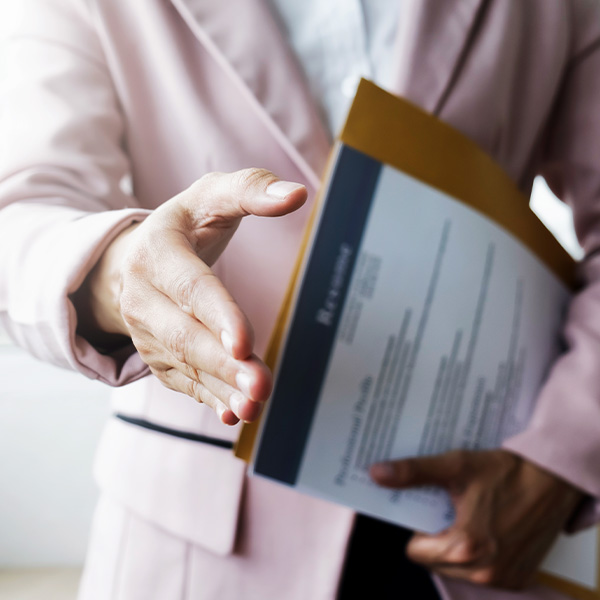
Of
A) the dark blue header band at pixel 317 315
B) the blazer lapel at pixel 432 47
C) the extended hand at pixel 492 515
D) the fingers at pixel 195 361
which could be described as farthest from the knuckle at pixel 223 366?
the blazer lapel at pixel 432 47

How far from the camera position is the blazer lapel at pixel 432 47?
38 cm

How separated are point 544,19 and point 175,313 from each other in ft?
1.76

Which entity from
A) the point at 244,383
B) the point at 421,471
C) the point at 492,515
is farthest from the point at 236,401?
the point at 492,515

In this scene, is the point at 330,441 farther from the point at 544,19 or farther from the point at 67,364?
the point at 544,19

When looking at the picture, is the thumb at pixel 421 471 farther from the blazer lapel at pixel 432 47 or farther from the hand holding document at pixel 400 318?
the blazer lapel at pixel 432 47

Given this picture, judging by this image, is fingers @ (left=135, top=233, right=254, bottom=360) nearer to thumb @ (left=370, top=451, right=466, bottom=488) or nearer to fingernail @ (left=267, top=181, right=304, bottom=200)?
fingernail @ (left=267, top=181, right=304, bottom=200)

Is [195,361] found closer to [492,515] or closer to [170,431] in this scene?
[170,431]

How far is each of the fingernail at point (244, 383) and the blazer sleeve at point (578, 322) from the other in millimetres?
365

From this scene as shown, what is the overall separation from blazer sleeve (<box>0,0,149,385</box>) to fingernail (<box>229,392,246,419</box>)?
0.19 feet

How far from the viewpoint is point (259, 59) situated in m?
0.28

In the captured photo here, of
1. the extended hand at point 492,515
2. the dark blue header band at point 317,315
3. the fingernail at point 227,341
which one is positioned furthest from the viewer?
the extended hand at point 492,515

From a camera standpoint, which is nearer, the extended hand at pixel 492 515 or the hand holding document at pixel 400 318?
the hand holding document at pixel 400 318

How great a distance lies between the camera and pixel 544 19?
18.8 inches

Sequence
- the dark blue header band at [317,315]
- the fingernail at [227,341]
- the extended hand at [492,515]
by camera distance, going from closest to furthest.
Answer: the fingernail at [227,341]
the dark blue header band at [317,315]
the extended hand at [492,515]
